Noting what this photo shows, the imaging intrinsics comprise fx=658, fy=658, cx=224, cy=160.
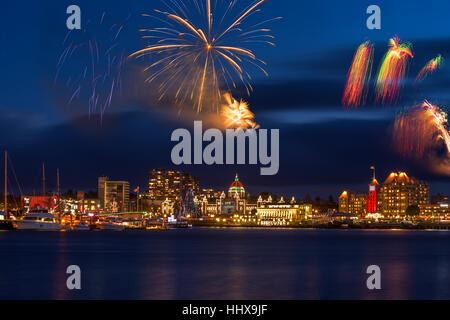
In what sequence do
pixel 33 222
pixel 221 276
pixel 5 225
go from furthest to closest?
pixel 5 225
pixel 33 222
pixel 221 276

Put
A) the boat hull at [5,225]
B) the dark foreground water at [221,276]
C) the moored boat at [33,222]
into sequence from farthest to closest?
the boat hull at [5,225], the moored boat at [33,222], the dark foreground water at [221,276]

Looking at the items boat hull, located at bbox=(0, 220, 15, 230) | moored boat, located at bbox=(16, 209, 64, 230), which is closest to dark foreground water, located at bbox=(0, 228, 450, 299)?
moored boat, located at bbox=(16, 209, 64, 230)

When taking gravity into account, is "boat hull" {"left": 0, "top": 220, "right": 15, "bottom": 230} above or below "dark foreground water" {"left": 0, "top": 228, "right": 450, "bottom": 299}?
below

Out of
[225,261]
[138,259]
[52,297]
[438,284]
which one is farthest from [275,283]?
[138,259]

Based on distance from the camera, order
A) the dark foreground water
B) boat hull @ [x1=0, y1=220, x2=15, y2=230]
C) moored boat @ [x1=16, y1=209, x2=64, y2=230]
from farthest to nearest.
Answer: boat hull @ [x1=0, y1=220, x2=15, y2=230], moored boat @ [x1=16, y1=209, x2=64, y2=230], the dark foreground water

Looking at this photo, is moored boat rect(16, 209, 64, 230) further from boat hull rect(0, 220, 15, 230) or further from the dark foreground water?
the dark foreground water

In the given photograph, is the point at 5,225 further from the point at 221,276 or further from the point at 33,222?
the point at 221,276

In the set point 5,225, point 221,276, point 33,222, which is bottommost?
point 5,225

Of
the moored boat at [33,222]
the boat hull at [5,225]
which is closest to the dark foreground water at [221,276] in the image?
the moored boat at [33,222]

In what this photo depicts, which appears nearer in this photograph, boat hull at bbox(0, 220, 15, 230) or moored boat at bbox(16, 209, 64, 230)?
moored boat at bbox(16, 209, 64, 230)

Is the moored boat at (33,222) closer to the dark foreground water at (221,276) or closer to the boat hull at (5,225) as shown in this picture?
the boat hull at (5,225)

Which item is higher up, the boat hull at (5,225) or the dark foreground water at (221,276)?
the dark foreground water at (221,276)

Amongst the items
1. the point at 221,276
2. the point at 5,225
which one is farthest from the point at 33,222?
the point at 221,276
